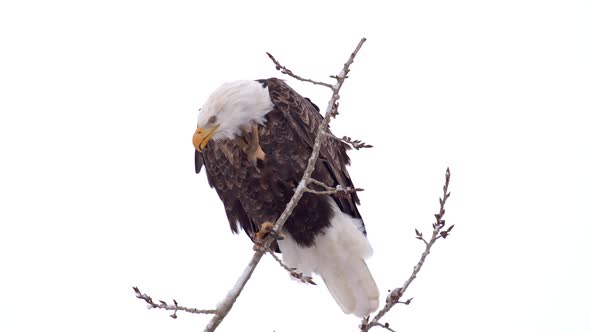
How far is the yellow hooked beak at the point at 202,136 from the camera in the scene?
5.08 m

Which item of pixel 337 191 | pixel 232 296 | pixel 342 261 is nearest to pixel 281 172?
pixel 342 261

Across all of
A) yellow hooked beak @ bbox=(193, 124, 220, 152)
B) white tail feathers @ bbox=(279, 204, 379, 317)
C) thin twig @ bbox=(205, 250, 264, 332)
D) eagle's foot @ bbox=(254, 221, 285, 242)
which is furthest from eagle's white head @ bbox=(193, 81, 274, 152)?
thin twig @ bbox=(205, 250, 264, 332)

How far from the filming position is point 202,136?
5.11m

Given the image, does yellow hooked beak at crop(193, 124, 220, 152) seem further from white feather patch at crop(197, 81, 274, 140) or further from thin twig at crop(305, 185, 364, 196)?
thin twig at crop(305, 185, 364, 196)

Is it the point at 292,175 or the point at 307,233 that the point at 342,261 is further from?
the point at 292,175

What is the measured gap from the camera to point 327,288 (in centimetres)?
593

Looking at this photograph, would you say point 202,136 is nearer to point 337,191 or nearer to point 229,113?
point 229,113

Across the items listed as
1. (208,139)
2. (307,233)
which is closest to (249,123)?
(208,139)

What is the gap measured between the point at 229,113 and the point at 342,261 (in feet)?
4.30

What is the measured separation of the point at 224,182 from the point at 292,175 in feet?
1.66

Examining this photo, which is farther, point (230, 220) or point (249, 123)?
point (230, 220)

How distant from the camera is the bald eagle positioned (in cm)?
517

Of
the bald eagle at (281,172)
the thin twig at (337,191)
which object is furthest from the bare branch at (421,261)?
the bald eagle at (281,172)

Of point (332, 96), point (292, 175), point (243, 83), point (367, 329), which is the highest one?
point (243, 83)
